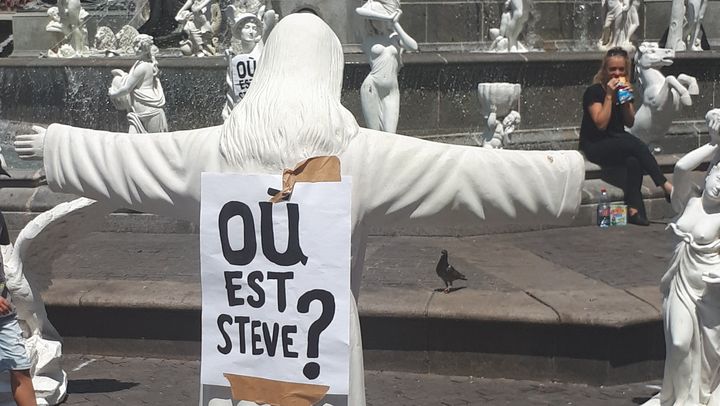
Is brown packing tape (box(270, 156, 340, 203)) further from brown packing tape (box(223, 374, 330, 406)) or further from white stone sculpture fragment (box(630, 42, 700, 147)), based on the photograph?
white stone sculpture fragment (box(630, 42, 700, 147))

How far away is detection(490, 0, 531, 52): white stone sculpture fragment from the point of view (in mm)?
13789

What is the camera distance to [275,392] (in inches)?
124

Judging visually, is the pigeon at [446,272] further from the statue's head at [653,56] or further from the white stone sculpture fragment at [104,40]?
the white stone sculpture fragment at [104,40]

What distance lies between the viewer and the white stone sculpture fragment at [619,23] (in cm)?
1538

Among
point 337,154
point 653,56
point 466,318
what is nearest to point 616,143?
point 653,56

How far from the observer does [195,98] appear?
12.9 m

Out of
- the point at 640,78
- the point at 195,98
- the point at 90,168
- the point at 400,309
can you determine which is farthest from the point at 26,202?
the point at 90,168

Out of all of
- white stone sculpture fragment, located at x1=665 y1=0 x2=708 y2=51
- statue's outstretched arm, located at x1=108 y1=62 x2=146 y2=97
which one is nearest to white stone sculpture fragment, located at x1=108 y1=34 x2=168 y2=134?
statue's outstretched arm, located at x1=108 y1=62 x2=146 y2=97

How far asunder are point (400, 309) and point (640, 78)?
19.6ft

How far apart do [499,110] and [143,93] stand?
329 cm

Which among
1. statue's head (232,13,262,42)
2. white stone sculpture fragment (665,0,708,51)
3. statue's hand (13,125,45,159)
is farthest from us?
white stone sculpture fragment (665,0,708,51)

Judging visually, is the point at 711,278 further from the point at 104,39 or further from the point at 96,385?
the point at 104,39

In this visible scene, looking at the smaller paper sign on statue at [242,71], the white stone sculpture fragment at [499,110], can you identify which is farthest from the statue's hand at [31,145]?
the white stone sculpture fragment at [499,110]

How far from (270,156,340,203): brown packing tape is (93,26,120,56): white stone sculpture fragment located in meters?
14.1
